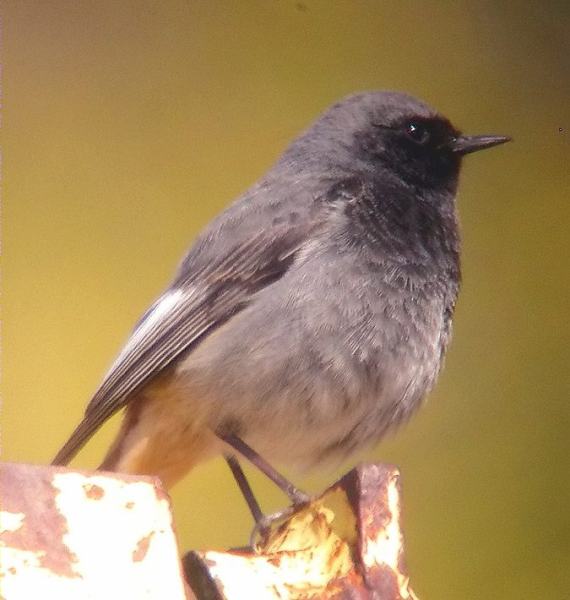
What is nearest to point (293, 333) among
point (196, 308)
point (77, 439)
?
point (196, 308)

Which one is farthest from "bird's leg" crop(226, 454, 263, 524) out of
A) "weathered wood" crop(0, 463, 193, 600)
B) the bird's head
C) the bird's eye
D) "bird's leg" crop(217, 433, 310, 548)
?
"weathered wood" crop(0, 463, 193, 600)

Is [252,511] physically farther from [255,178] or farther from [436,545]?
[255,178]

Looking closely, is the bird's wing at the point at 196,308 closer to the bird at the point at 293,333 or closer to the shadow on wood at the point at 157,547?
the bird at the point at 293,333

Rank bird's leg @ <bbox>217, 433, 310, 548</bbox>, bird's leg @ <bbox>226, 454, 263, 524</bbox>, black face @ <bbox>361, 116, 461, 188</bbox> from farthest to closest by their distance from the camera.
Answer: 1. black face @ <bbox>361, 116, 461, 188</bbox>
2. bird's leg @ <bbox>226, 454, 263, 524</bbox>
3. bird's leg @ <bbox>217, 433, 310, 548</bbox>

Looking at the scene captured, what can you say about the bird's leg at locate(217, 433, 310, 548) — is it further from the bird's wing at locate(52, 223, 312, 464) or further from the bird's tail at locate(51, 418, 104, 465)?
the bird's tail at locate(51, 418, 104, 465)

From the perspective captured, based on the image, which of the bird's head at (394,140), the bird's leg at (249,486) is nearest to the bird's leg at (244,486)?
the bird's leg at (249,486)

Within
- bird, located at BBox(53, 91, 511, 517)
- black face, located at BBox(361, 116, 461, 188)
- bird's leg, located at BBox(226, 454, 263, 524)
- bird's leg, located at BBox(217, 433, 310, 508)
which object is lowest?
bird's leg, located at BBox(226, 454, 263, 524)

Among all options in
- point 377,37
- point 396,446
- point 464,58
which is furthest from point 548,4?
point 396,446
